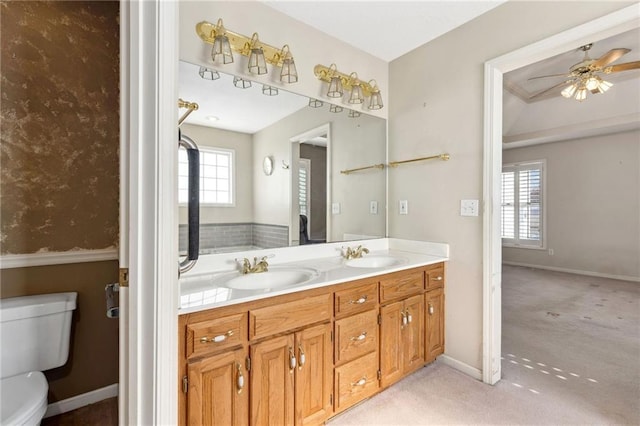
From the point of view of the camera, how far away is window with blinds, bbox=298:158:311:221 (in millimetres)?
2206

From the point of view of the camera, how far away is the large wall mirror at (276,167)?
1779 millimetres

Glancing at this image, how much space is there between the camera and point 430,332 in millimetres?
2090

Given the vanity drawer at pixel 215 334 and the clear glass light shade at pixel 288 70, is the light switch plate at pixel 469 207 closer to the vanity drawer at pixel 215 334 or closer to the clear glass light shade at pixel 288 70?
the clear glass light shade at pixel 288 70

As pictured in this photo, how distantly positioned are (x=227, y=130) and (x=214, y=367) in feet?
4.46

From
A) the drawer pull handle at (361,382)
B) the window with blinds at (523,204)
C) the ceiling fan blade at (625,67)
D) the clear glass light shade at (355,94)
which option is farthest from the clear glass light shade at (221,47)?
the window with blinds at (523,204)

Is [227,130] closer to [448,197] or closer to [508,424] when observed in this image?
[448,197]

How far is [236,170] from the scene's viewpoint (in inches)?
75.5

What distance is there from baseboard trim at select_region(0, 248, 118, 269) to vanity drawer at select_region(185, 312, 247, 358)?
1065 mm

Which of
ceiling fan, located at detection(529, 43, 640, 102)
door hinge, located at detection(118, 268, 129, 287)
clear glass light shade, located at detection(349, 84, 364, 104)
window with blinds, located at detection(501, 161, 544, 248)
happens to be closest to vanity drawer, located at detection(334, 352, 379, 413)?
door hinge, located at detection(118, 268, 129, 287)

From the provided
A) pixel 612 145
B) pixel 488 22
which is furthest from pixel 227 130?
pixel 612 145

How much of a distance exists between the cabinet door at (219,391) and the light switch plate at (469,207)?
5.63ft

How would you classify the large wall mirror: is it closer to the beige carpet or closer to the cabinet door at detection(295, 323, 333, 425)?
the cabinet door at detection(295, 323, 333, 425)

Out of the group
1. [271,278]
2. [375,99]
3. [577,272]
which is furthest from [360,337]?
[577,272]

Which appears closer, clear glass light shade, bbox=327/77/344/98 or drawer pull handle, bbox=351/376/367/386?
drawer pull handle, bbox=351/376/367/386
